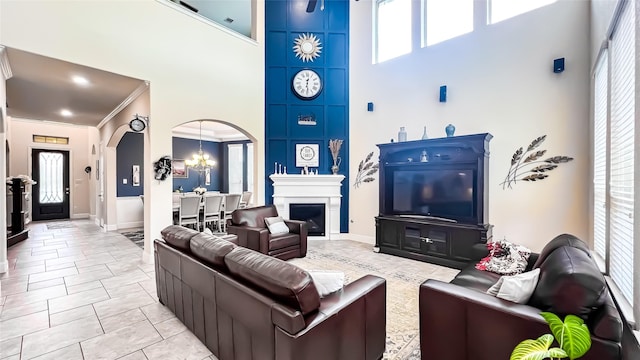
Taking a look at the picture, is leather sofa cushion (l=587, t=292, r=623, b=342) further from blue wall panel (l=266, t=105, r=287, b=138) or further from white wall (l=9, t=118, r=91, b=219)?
white wall (l=9, t=118, r=91, b=219)

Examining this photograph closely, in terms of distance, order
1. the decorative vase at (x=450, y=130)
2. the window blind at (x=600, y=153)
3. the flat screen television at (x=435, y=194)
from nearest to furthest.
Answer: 1. the window blind at (x=600, y=153)
2. the flat screen television at (x=435, y=194)
3. the decorative vase at (x=450, y=130)

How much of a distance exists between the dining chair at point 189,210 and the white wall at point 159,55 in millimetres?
1370

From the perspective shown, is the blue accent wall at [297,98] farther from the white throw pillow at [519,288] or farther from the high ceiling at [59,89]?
the white throw pillow at [519,288]

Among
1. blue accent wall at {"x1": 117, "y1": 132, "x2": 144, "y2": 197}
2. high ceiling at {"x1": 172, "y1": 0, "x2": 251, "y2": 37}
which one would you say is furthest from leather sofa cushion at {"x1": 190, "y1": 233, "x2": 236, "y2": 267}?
blue accent wall at {"x1": 117, "y1": 132, "x2": 144, "y2": 197}

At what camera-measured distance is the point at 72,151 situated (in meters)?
9.12

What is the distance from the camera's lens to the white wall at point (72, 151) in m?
→ 8.25

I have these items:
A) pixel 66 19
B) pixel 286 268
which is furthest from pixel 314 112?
pixel 286 268

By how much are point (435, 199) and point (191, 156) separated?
8.14 metres

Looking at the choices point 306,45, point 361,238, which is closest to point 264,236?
point 361,238

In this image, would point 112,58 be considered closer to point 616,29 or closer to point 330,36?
point 330,36

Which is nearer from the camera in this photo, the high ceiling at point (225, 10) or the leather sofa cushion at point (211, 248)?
the leather sofa cushion at point (211, 248)

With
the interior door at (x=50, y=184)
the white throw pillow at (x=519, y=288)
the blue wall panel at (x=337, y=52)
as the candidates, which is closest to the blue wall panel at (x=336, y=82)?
the blue wall panel at (x=337, y=52)

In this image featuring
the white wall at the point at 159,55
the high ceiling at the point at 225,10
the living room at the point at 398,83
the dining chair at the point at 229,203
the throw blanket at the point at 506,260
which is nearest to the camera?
the throw blanket at the point at 506,260

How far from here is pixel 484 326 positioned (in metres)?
1.65
